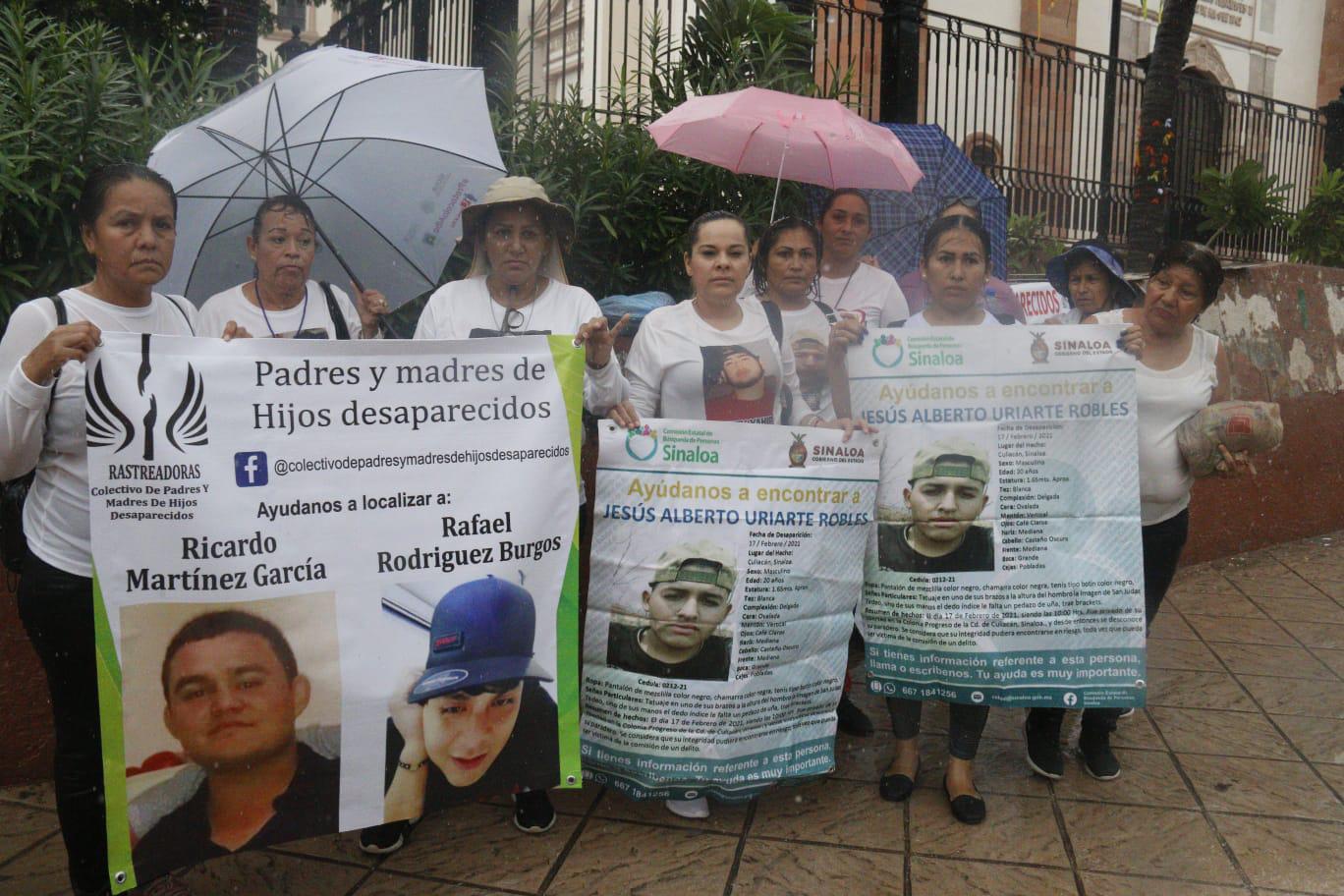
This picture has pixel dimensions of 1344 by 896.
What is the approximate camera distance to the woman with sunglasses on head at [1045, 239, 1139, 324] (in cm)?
461

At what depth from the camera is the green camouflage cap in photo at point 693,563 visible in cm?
335

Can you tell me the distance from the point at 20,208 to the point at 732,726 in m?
2.95

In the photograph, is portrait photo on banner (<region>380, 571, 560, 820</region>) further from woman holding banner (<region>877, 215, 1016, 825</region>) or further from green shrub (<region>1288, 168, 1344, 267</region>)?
green shrub (<region>1288, 168, 1344, 267</region>)

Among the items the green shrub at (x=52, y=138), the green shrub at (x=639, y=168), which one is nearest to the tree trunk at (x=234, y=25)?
the green shrub at (x=639, y=168)

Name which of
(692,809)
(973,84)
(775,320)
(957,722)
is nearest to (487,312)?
(775,320)

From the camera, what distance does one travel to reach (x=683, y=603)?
3346 mm

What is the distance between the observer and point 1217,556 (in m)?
7.18

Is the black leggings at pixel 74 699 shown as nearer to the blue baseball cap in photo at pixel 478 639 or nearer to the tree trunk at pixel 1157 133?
the blue baseball cap in photo at pixel 478 639

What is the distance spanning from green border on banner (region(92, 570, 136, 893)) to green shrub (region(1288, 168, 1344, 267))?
36.7 feet

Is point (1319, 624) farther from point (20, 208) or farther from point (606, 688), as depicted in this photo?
point (20, 208)

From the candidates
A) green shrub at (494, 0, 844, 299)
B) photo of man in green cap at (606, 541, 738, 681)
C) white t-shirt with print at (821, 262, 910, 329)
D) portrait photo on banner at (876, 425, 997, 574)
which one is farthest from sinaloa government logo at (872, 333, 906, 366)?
green shrub at (494, 0, 844, 299)

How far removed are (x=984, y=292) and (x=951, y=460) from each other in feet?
3.97

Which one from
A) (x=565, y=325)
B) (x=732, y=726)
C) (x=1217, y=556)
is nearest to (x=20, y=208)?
(x=565, y=325)

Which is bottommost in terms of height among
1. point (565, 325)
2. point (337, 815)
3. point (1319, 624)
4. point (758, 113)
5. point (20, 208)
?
point (1319, 624)
